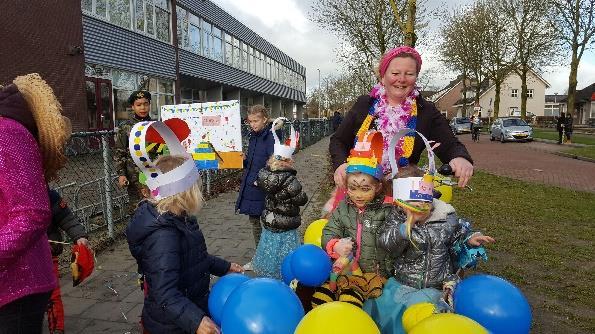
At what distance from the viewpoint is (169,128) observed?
2.55 meters

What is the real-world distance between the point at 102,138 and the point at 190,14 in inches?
884

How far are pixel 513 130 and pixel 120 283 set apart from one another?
2889 centimetres

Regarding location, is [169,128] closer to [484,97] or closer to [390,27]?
[390,27]

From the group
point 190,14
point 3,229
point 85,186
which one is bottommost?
point 85,186

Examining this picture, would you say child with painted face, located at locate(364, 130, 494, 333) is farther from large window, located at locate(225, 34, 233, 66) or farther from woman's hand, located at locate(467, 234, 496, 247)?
large window, located at locate(225, 34, 233, 66)

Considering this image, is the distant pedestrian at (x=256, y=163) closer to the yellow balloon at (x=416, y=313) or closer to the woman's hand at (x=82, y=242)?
the woman's hand at (x=82, y=242)

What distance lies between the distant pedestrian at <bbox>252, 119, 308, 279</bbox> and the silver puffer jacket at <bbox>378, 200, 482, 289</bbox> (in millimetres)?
2127

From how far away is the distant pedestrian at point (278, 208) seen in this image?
187 inches

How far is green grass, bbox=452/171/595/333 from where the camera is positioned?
4414mm

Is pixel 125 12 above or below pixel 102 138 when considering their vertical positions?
above

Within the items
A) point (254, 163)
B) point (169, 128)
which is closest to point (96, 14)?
point (254, 163)

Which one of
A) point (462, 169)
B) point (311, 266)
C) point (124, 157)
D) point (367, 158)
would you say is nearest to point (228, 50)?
point (124, 157)

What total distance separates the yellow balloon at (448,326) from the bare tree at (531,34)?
3578cm

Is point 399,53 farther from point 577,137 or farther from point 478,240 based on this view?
point 577,137
